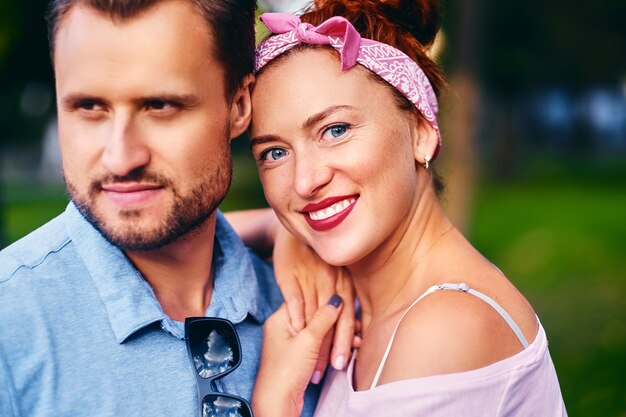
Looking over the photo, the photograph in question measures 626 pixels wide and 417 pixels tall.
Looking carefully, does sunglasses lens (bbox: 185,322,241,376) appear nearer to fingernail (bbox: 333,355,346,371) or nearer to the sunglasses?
the sunglasses

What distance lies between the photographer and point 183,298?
2.74 metres

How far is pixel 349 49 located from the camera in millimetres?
2812

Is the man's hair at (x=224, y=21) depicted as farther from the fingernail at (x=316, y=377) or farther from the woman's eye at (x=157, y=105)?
the fingernail at (x=316, y=377)

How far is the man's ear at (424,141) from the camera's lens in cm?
312

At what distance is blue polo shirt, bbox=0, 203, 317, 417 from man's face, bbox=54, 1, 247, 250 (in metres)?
0.14

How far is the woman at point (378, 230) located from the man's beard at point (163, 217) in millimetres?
411

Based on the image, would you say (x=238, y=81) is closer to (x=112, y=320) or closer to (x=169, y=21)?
(x=169, y=21)

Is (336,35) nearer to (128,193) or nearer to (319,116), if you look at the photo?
(319,116)

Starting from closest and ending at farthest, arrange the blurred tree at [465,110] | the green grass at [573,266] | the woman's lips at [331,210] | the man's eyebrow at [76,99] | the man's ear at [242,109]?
the man's eyebrow at [76,99]
the man's ear at [242,109]
the woman's lips at [331,210]
the green grass at [573,266]
the blurred tree at [465,110]

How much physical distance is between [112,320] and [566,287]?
9.05 meters

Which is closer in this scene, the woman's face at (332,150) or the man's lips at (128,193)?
the man's lips at (128,193)

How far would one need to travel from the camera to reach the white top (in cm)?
243

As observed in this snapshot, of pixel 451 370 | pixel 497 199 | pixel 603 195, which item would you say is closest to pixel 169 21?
pixel 451 370

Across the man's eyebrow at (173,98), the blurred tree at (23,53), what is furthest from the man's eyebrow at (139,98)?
the blurred tree at (23,53)
